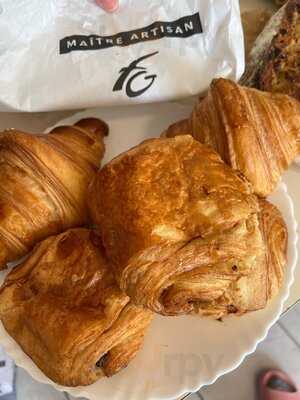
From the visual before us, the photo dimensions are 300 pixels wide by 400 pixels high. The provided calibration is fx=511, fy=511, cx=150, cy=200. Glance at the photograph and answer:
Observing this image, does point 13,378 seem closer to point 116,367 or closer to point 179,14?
point 116,367

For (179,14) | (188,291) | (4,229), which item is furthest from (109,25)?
(188,291)

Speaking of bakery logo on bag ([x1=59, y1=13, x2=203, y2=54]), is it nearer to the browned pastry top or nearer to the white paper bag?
the white paper bag

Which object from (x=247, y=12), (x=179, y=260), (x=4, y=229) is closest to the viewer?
(x=179, y=260)

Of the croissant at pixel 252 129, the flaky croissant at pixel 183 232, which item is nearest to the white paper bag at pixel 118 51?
the croissant at pixel 252 129

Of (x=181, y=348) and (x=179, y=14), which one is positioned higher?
(x=179, y=14)

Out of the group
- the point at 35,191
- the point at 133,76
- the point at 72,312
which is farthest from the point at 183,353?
the point at 133,76

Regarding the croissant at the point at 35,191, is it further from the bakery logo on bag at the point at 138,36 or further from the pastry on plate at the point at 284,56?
the pastry on plate at the point at 284,56

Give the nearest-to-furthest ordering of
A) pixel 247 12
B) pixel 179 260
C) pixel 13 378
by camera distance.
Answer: pixel 179 260, pixel 13 378, pixel 247 12
